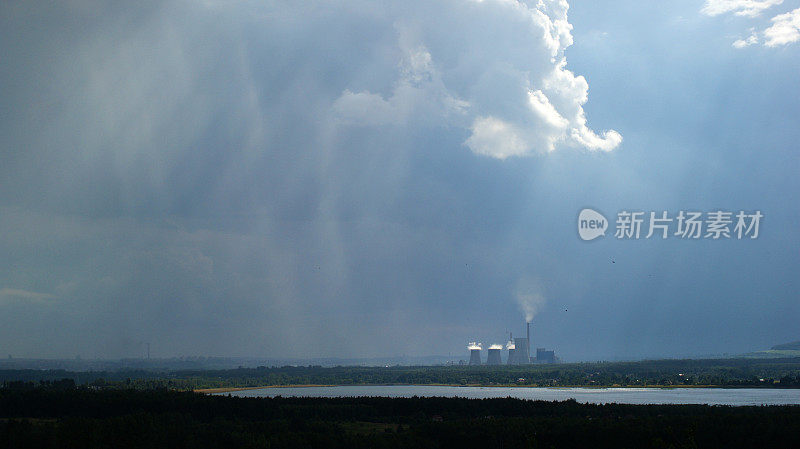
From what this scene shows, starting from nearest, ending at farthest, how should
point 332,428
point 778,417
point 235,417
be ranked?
point 778,417 → point 332,428 → point 235,417

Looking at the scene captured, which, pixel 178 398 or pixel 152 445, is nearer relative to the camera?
pixel 152 445

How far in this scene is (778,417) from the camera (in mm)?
84312

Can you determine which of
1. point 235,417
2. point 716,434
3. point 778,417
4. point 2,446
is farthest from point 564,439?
point 2,446

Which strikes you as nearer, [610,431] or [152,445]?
[152,445]

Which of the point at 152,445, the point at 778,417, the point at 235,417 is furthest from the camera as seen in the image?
the point at 235,417

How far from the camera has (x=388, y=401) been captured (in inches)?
4811

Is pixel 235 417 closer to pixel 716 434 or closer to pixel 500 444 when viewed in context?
pixel 500 444

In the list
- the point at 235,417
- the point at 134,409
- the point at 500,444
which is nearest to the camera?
the point at 500,444

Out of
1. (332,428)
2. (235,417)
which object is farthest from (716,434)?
(235,417)

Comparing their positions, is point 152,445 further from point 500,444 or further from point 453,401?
point 453,401

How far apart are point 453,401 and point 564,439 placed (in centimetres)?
4424

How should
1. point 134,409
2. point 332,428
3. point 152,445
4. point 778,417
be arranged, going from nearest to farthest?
point 152,445 < point 778,417 < point 332,428 < point 134,409

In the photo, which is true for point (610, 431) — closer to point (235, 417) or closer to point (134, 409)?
point (235, 417)

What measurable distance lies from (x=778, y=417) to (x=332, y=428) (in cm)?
5137
